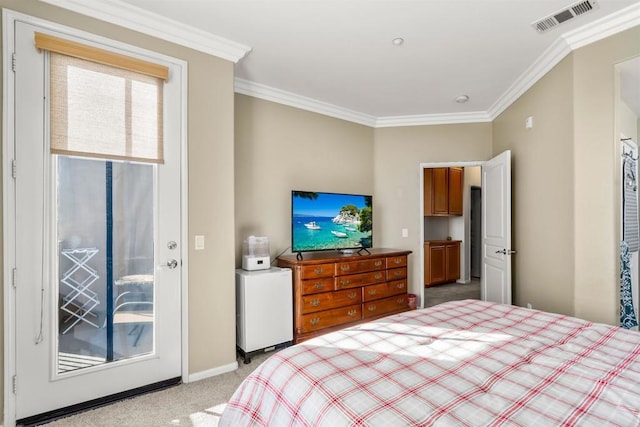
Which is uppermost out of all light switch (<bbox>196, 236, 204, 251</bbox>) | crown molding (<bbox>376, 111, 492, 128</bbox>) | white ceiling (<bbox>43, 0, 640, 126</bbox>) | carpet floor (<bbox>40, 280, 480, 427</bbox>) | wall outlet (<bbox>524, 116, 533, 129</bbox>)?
white ceiling (<bbox>43, 0, 640, 126</bbox>)

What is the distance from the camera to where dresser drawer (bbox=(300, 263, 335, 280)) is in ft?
10.7

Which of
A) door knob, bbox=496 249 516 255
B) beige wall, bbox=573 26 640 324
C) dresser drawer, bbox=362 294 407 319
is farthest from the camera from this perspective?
dresser drawer, bbox=362 294 407 319

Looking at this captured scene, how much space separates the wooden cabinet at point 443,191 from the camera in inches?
244

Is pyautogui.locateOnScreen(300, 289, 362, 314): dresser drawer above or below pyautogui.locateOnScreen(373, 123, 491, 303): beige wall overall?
below

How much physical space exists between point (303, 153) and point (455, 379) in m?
3.19

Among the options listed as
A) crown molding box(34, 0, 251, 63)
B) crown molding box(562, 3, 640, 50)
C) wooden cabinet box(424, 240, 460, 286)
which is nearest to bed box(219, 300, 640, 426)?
crown molding box(562, 3, 640, 50)

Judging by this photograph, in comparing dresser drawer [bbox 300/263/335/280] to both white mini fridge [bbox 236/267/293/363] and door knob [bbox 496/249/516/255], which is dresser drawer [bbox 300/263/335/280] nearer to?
white mini fridge [bbox 236/267/293/363]

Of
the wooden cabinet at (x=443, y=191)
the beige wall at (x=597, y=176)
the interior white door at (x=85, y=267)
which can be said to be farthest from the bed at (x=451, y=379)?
the wooden cabinet at (x=443, y=191)

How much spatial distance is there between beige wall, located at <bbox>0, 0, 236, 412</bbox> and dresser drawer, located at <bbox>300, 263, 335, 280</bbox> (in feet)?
2.47

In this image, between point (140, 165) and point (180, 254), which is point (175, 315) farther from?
point (140, 165)

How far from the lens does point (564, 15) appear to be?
2.31 metres

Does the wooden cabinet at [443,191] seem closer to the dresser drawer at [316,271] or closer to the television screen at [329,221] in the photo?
the television screen at [329,221]

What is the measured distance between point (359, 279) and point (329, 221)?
0.75 metres

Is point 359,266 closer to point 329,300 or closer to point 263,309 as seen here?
point 329,300
